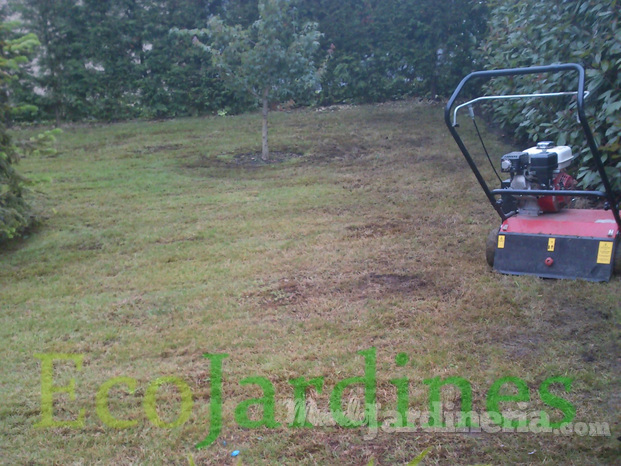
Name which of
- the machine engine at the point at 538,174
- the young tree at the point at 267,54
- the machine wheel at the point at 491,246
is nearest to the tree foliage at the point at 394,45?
the young tree at the point at 267,54

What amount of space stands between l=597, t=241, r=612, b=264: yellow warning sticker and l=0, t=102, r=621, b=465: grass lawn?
0.19m

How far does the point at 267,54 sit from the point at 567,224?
5845mm

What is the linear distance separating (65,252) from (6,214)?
75cm

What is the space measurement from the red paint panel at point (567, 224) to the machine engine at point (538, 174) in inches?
3.5

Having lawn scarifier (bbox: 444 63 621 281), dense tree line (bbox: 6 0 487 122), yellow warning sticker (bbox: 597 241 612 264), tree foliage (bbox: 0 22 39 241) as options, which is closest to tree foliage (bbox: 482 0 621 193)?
lawn scarifier (bbox: 444 63 621 281)

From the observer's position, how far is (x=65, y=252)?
6.01 m

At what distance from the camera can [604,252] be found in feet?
13.5

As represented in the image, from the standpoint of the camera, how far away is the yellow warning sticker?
13.4 feet

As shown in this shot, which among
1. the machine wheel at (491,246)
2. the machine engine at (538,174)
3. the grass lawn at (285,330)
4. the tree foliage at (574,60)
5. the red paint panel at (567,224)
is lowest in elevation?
the grass lawn at (285,330)

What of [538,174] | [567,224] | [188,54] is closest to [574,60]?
[538,174]

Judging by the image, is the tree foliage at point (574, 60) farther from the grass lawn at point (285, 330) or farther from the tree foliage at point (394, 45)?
the tree foliage at point (394, 45)

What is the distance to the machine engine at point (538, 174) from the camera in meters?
4.34

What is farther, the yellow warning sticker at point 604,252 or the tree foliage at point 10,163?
the tree foliage at point 10,163

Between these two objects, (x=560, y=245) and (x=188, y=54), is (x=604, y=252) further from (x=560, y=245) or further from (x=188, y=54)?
(x=188, y=54)
